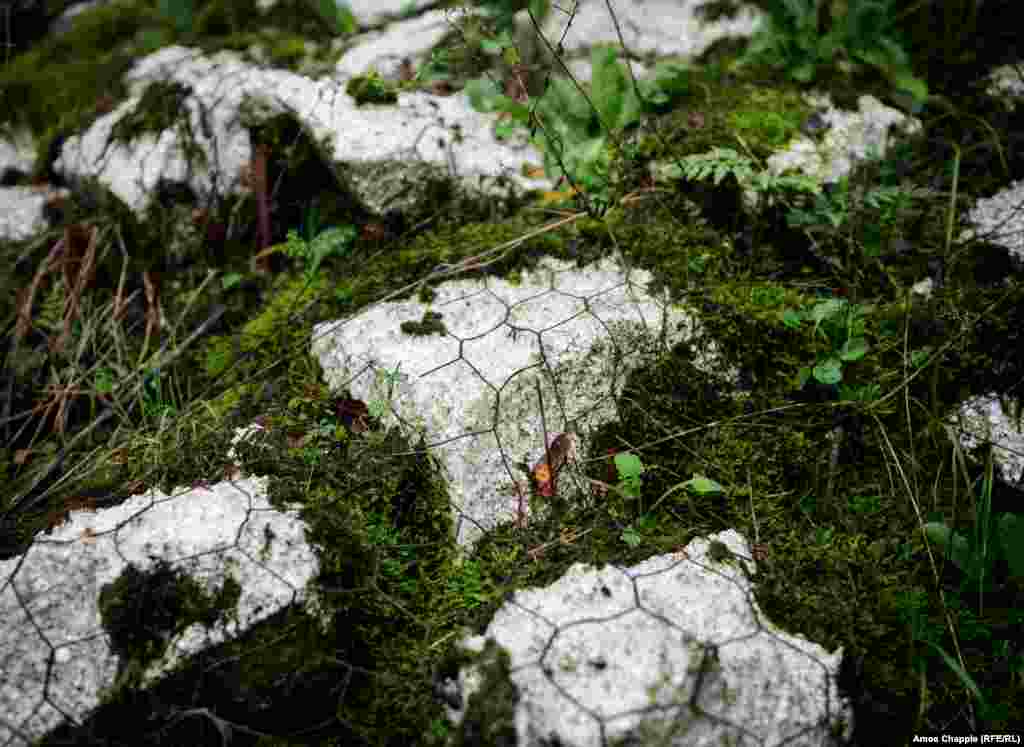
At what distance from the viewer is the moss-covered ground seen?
4.28 feet

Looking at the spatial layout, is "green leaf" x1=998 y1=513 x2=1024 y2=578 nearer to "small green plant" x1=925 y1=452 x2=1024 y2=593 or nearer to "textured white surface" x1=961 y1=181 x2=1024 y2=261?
"small green plant" x1=925 y1=452 x2=1024 y2=593

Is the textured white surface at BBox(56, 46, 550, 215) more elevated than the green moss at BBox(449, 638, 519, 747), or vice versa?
the textured white surface at BBox(56, 46, 550, 215)

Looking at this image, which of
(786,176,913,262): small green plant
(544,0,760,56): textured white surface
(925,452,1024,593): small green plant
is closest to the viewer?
(925,452,1024,593): small green plant

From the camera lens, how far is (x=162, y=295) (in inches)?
87.4

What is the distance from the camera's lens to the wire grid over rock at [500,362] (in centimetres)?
154

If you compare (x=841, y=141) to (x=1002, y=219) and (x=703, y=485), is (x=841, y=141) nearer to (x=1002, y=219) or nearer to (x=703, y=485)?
(x=1002, y=219)

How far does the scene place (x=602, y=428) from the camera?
5.26ft

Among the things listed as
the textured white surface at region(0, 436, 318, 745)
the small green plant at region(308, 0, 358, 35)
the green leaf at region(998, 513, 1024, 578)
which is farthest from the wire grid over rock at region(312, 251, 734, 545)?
the small green plant at region(308, 0, 358, 35)

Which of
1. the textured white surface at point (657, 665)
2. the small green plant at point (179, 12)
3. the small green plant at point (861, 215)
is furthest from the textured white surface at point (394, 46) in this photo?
the textured white surface at point (657, 665)

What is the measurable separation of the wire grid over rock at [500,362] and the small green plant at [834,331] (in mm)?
211

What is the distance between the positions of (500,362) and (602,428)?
0.29 meters

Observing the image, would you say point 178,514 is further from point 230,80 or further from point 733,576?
point 230,80

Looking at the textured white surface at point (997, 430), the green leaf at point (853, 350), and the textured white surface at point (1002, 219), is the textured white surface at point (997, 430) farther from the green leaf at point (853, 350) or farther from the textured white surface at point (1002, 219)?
the textured white surface at point (1002, 219)

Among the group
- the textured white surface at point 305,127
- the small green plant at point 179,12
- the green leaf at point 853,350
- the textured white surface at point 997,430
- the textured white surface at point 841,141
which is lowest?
the textured white surface at point 997,430
